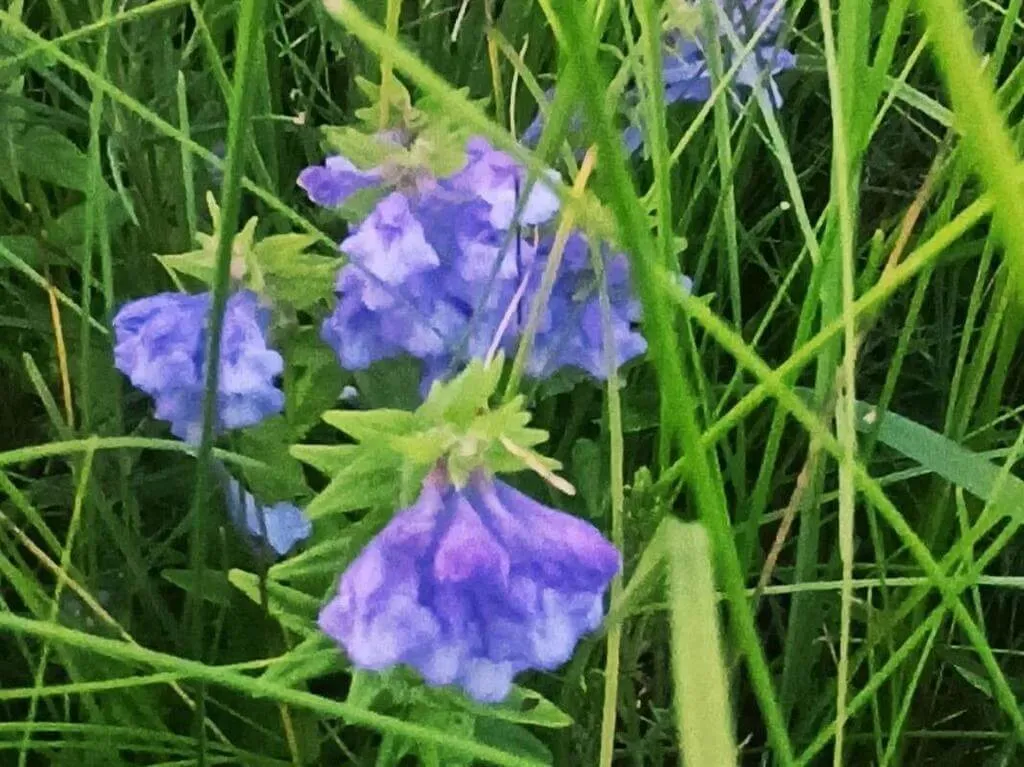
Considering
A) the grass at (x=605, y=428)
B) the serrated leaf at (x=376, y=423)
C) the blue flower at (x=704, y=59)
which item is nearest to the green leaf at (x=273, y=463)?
the grass at (x=605, y=428)

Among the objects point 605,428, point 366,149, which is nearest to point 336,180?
point 366,149

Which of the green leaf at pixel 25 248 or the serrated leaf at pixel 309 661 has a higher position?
the green leaf at pixel 25 248

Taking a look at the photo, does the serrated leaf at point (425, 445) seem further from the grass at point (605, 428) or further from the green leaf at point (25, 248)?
the green leaf at point (25, 248)

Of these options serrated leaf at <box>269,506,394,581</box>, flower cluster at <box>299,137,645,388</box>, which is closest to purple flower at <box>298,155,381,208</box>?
flower cluster at <box>299,137,645,388</box>

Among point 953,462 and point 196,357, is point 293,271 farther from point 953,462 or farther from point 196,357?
point 953,462

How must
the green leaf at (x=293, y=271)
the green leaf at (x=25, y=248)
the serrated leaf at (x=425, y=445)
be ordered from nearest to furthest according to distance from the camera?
the serrated leaf at (x=425, y=445), the green leaf at (x=293, y=271), the green leaf at (x=25, y=248)

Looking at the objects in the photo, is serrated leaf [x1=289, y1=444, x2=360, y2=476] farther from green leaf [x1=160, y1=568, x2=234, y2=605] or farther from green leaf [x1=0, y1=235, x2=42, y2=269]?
green leaf [x1=0, y1=235, x2=42, y2=269]

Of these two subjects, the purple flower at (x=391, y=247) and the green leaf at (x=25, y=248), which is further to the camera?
the green leaf at (x=25, y=248)
